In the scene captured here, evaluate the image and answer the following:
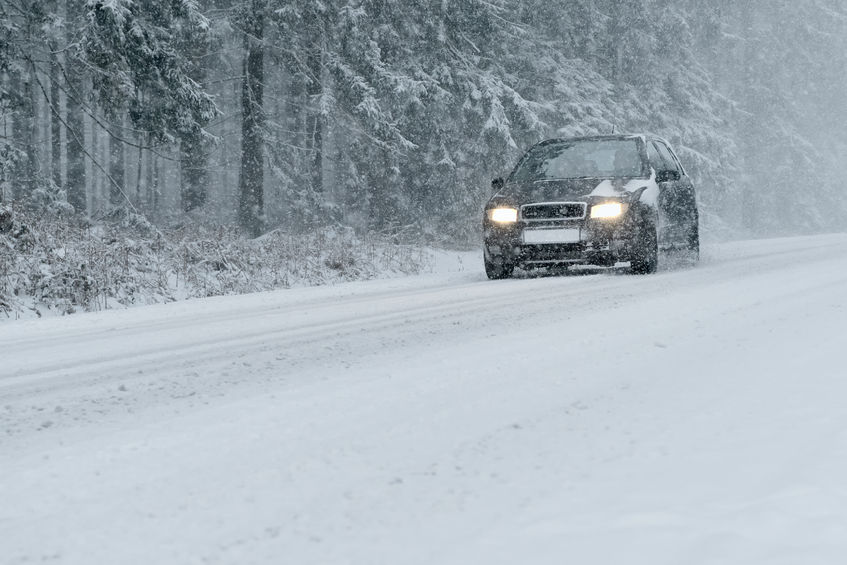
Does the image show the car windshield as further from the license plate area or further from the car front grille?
the license plate area

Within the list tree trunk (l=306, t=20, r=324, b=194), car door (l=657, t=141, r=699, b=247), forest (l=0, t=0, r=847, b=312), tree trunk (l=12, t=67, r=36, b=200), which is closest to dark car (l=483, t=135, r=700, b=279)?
car door (l=657, t=141, r=699, b=247)

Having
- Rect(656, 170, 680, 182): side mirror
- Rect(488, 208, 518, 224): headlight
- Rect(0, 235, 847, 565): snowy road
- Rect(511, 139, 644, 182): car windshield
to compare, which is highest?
Rect(511, 139, 644, 182): car windshield

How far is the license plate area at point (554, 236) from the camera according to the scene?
11531mm

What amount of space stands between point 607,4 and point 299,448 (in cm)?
2727

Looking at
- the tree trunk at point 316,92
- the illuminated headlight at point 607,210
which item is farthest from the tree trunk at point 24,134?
the illuminated headlight at point 607,210

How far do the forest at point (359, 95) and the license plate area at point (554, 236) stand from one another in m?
5.93

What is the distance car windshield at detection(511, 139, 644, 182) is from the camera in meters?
12.6

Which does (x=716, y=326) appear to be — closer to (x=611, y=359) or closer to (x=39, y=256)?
(x=611, y=359)

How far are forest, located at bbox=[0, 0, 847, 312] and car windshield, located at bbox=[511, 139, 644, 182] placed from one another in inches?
197

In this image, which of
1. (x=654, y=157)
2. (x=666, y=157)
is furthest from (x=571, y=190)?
(x=666, y=157)

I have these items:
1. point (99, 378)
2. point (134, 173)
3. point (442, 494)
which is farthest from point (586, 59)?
point (134, 173)

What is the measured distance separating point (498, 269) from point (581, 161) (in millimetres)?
2164

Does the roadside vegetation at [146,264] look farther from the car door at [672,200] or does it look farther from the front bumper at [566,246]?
the car door at [672,200]

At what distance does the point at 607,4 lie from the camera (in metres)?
28.2
